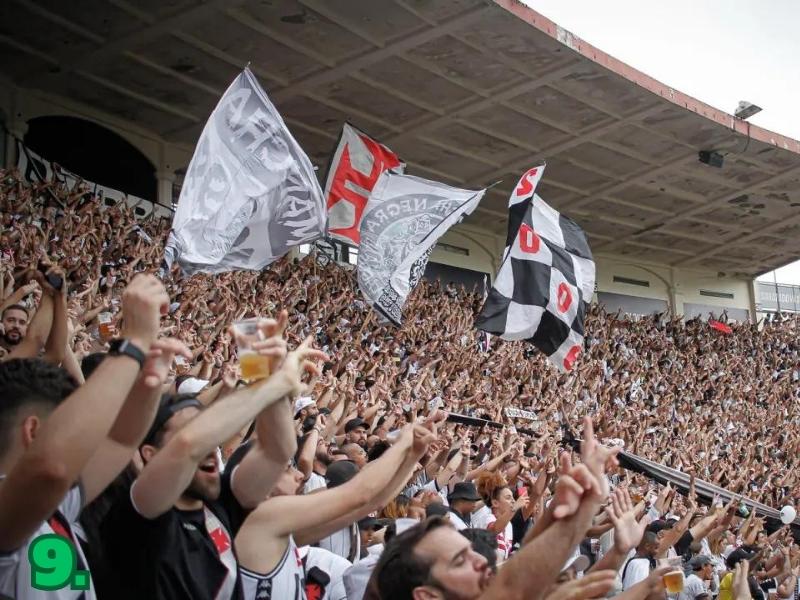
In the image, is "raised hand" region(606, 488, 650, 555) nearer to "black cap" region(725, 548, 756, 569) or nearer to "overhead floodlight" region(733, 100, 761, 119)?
"black cap" region(725, 548, 756, 569)

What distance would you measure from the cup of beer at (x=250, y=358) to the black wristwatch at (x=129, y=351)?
1.26 feet

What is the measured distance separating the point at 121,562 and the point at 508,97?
1627 cm

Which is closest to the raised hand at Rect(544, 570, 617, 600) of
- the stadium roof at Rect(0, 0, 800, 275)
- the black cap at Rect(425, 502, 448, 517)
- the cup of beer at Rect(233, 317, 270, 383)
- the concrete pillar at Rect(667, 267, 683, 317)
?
the cup of beer at Rect(233, 317, 270, 383)

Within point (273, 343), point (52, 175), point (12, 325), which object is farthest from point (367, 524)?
point (52, 175)

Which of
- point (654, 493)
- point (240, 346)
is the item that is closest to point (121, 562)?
point (240, 346)

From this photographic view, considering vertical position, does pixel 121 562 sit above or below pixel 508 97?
below

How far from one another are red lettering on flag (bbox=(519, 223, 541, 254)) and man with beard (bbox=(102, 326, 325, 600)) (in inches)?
269

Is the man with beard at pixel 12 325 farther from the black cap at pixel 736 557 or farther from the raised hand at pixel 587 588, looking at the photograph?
the black cap at pixel 736 557

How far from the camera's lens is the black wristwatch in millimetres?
2236

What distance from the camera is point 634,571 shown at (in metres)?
7.04

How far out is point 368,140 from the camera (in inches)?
420

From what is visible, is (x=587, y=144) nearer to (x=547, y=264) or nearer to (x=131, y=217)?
(x=131, y=217)

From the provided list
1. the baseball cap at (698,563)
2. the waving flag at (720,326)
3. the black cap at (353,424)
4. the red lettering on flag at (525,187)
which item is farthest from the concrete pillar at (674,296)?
the black cap at (353,424)

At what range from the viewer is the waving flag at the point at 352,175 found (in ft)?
33.7
